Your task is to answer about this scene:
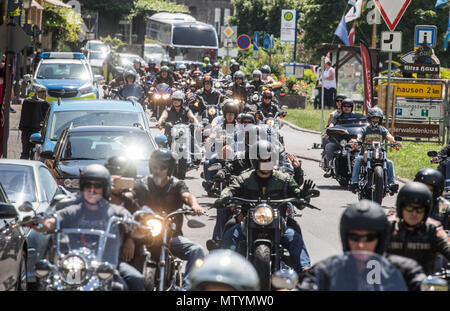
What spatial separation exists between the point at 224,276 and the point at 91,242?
78.8 inches

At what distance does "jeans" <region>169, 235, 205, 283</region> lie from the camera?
8234 millimetres

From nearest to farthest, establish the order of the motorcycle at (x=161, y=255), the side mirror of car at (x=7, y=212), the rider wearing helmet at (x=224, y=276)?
1. the rider wearing helmet at (x=224, y=276)
2. the motorcycle at (x=161, y=255)
3. the side mirror of car at (x=7, y=212)

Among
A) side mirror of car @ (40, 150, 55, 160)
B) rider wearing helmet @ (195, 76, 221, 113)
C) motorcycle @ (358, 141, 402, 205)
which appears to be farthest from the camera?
rider wearing helmet @ (195, 76, 221, 113)

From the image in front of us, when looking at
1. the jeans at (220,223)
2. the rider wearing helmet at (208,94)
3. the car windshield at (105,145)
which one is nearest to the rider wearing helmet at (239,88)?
the rider wearing helmet at (208,94)

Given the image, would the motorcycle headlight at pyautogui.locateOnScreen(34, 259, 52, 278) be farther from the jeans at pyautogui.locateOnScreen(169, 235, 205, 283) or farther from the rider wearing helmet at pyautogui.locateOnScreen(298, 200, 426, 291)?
the jeans at pyautogui.locateOnScreen(169, 235, 205, 283)

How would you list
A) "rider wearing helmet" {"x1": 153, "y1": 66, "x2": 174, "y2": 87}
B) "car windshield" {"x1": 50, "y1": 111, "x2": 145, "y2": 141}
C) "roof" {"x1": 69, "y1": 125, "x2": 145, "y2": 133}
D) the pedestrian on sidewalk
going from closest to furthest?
"roof" {"x1": 69, "y1": 125, "x2": 145, "y2": 133} < "car windshield" {"x1": 50, "y1": 111, "x2": 145, "y2": 141} < the pedestrian on sidewalk < "rider wearing helmet" {"x1": 153, "y1": 66, "x2": 174, "y2": 87}

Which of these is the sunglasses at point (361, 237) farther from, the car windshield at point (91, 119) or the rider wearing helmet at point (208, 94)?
the rider wearing helmet at point (208, 94)

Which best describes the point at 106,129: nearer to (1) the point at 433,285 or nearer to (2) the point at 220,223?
(2) the point at 220,223

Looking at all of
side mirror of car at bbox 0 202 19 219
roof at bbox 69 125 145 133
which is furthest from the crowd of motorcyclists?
roof at bbox 69 125 145 133

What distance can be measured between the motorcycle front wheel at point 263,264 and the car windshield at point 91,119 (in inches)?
275

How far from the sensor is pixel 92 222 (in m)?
6.87

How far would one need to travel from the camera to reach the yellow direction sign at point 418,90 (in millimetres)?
23938

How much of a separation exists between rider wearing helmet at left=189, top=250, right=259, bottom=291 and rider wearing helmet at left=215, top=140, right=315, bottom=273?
4.04 metres

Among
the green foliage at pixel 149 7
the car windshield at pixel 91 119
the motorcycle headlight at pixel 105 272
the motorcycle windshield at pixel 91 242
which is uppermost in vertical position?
the green foliage at pixel 149 7
